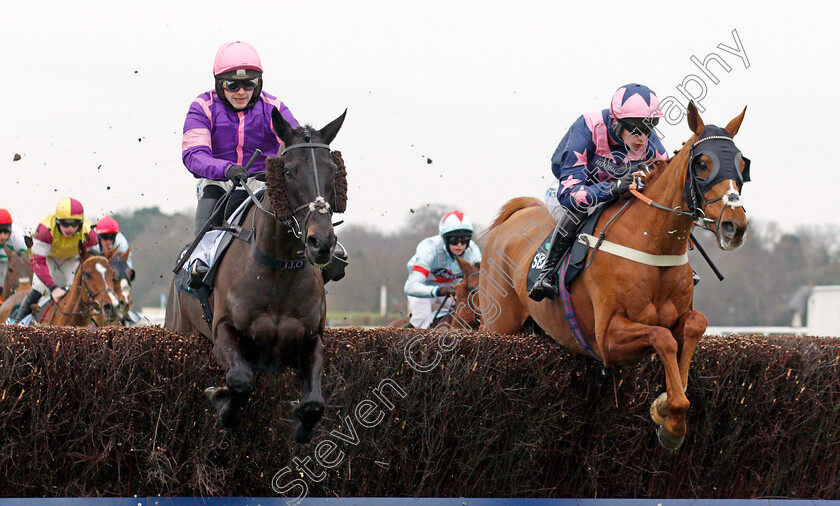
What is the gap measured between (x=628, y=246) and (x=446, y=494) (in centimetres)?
177

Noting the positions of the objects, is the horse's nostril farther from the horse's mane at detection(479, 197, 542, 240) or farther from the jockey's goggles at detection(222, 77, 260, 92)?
the horse's mane at detection(479, 197, 542, 240)

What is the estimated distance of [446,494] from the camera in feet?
19.0

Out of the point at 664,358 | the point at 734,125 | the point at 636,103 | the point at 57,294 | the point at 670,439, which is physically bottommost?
the point at 57,294

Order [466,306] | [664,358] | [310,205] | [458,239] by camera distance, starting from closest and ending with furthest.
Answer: [310,205] → [664,358] → [466,306] → [458,239]

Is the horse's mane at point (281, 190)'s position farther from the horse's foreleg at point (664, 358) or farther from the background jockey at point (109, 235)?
the background jockey at point (109, 235)

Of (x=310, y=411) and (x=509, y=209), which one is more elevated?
(x=509, y=209)

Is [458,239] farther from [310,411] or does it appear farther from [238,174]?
[310,411]

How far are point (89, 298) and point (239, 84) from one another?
16.6ft

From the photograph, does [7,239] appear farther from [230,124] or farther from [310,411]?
[310,411]

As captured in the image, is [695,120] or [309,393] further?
[695,120]

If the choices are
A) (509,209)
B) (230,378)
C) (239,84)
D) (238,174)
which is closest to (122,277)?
(509,209)

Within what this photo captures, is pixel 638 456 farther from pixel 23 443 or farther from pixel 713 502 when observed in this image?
pixel 23 443

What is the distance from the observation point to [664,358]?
514 centimetres

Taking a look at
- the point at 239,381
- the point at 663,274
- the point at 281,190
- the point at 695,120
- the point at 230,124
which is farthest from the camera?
the point at 230,124
